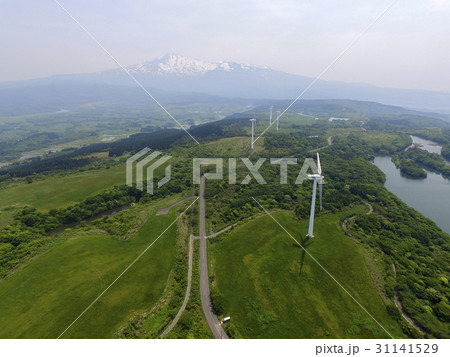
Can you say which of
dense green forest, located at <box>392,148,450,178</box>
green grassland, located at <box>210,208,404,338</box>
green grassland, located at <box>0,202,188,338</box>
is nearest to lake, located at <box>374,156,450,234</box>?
dense green forest, located at <box>392,148,450,178</box>

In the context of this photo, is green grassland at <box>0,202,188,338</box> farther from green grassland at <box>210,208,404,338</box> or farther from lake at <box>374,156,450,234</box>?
lake at <box>374,156,450,234</box>

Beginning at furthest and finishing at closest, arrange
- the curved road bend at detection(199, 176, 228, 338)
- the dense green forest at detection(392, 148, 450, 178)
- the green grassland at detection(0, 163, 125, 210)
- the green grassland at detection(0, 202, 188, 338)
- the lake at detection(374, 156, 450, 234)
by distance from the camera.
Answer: the dense green forest at detection(392, 148, 450, 178) → the green grassland at detection(0, 163, 125, 210) → the lake at detection(374, 156, 450, 234) → the green grassland at detection(0, 202, 188, 338) → the curved road bend at detection(199, 176, 228, 338)

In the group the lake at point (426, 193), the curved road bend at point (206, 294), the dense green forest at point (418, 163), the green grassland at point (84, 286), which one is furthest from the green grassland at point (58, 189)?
the dense green forest at point (418, 163)

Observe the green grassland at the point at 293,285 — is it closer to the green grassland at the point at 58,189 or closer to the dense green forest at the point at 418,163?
the green grassland at the point at 58,189

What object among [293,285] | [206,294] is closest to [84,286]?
[206,294]

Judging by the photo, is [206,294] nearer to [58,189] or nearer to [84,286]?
[84,286]
